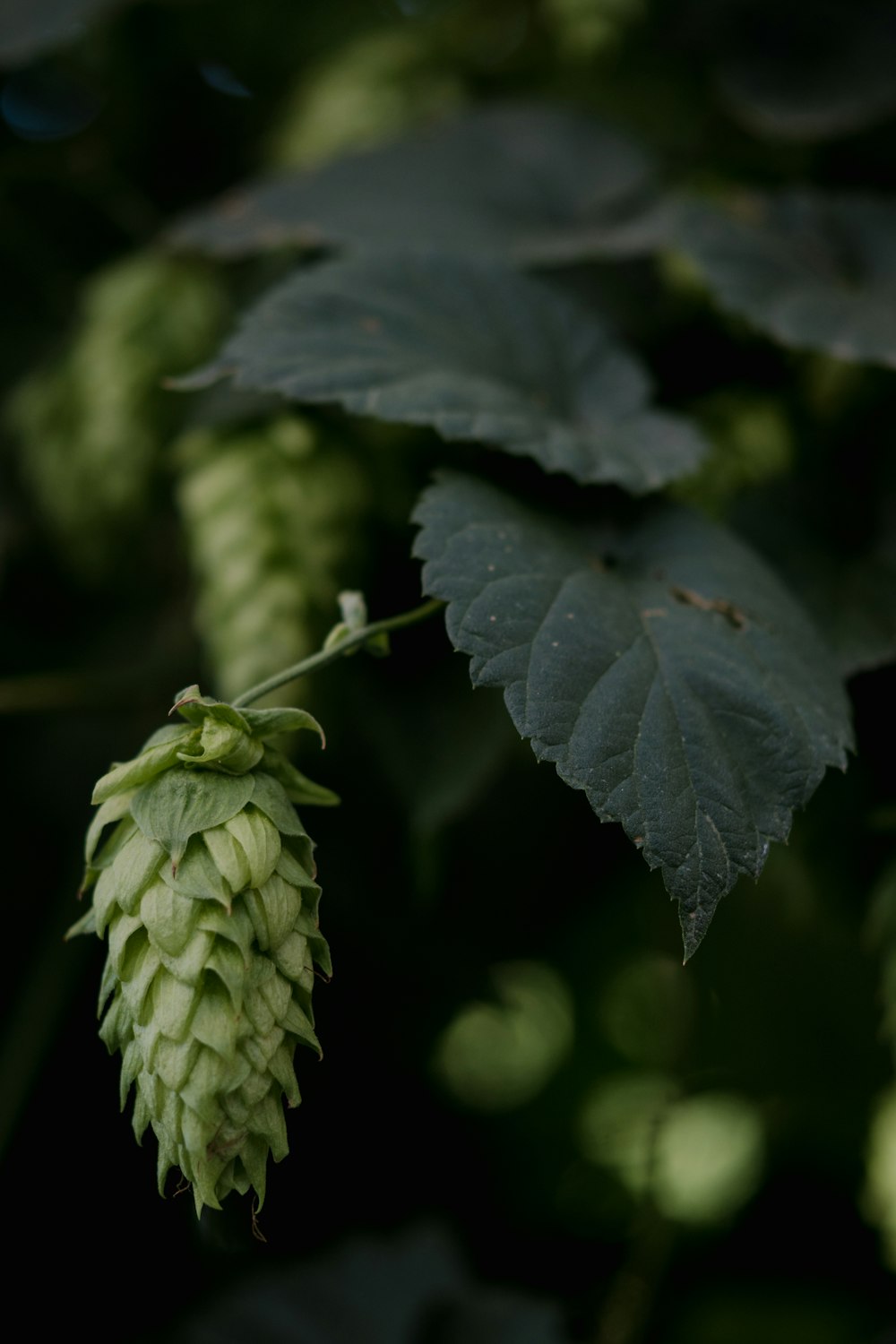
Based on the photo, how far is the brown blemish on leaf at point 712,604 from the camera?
21.1 inches

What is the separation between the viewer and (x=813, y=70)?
3.04ft

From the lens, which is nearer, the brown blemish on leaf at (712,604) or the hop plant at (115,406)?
the brown blemish on leaf at (712,604)

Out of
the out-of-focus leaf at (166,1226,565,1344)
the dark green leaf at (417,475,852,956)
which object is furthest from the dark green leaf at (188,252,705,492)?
the out-of-focus leaf at (166,1226,565,1344)

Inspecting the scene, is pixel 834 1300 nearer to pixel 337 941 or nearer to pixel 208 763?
pixel 337 941

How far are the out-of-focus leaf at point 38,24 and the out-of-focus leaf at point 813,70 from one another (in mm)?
527

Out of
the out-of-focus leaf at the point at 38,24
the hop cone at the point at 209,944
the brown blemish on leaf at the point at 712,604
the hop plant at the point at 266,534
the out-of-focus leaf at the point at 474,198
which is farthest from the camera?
the out-of-focus leaf at the point at 38,24

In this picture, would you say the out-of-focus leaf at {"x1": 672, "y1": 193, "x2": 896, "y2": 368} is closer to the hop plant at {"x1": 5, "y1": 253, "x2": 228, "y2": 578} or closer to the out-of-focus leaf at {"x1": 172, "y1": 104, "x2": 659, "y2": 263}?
the out-of-focus leaf at {"x1": 172, "y1": 104, "x2": 659, "y2": 263}

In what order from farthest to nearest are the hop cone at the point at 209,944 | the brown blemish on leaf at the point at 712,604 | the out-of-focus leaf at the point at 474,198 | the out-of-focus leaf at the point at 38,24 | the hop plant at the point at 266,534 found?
the out-of-focus leaf at the point at 38,24 < the out-of-focus leaf at the point at 474,198 < the hop plant at the point at 266,534 < the brown blemish on leaf at the point at 712,604 < the hop cone at the point at 209,944

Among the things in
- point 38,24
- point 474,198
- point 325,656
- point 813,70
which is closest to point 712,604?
point 325,656

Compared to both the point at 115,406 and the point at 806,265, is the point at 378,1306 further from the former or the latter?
the point at 806,265

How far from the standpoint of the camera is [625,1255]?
3.01 feet

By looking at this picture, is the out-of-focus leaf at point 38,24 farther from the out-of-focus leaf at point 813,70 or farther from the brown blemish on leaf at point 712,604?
the brown blemish on leaf at point 712,604

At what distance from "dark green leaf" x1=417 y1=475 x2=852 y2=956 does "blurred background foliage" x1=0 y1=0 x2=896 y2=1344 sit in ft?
0.44

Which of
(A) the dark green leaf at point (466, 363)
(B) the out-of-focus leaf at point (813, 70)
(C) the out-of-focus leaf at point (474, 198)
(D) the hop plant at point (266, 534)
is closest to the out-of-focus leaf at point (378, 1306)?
(D) the hop plant at point (266, 534)
